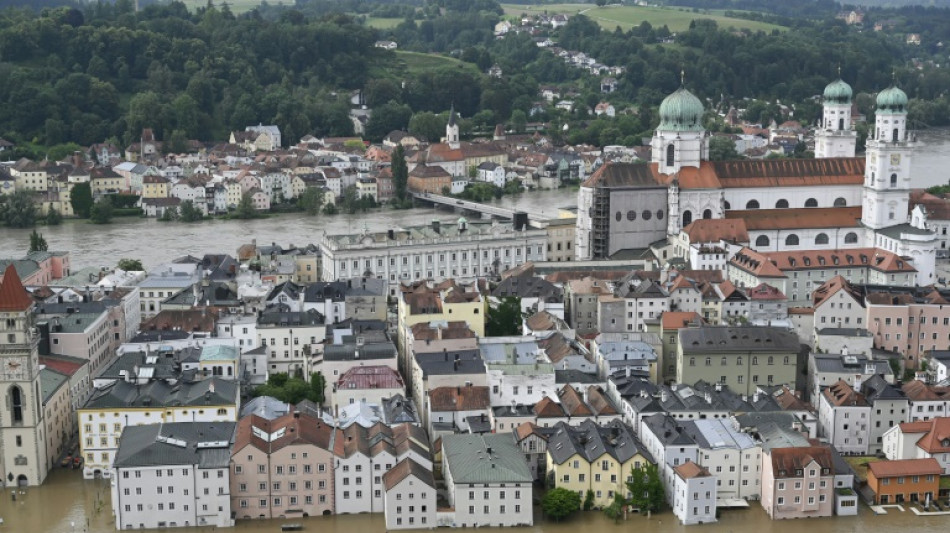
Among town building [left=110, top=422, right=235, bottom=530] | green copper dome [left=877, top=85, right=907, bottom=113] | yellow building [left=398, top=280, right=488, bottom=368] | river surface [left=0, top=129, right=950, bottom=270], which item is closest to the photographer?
town building [left=110, top=422, right=235, bottom=530]

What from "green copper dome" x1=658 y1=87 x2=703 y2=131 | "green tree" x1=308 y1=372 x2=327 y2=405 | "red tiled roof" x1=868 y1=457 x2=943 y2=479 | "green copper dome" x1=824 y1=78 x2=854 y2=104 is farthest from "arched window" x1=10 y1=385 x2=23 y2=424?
"green copper dome" x1=824 y1=78 x2=854 y2=104

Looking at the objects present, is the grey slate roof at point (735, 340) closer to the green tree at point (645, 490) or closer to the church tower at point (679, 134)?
the green tree at point (645, 490)

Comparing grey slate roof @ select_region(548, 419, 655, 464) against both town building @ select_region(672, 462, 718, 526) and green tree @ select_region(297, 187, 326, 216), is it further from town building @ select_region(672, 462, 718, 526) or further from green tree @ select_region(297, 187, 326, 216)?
green tree @ select_region(297, 187, 326, 216)

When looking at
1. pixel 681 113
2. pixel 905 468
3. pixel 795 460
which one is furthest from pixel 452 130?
pixel 795 460

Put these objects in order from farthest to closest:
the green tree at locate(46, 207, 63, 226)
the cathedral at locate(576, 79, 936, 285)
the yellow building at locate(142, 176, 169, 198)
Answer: the yellow building at locate(142, 176, 169, 198) → the green tree at locate(46, 207, 63, 226) → the cathedral at locate(576, 79, 936, 285)

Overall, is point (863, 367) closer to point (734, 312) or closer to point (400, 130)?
point (734, 312)

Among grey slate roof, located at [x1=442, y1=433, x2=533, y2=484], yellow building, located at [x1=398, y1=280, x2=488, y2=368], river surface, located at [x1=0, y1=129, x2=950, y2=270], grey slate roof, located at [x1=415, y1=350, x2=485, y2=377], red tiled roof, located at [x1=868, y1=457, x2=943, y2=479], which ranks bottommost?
river surface, located at [x1=0, y1=129, x2=950, y2=270]

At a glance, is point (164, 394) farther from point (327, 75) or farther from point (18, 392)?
point (327, 75)
